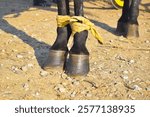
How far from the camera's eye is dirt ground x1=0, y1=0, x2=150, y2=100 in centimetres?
376

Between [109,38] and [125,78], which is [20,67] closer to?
[125,78]

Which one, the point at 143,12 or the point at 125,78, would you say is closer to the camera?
the point at 125,78

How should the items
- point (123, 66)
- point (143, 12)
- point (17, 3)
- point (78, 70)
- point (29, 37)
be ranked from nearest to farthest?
point (78, 70)
point (123, 66)
point (29, 37)
point (143, 12)
point (17, 3)

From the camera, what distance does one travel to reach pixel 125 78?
4074 mm

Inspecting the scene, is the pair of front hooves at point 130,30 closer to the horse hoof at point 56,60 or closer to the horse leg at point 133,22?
the horse leg at point 133,22

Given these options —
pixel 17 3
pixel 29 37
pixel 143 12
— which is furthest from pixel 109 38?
pixel 17 3

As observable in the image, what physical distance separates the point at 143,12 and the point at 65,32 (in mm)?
3177

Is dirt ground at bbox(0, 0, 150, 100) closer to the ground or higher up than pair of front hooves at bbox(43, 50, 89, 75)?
closer to the ground

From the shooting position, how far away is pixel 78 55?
3.99m

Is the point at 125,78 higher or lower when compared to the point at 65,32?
lower

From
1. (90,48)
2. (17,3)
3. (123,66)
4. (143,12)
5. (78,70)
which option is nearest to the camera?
(78,70)

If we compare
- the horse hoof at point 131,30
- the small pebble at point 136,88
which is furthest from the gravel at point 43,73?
the horse hoof at point 131,30

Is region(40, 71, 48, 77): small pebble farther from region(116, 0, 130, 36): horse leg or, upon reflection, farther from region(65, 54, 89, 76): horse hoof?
region(116, 0, 130, 36): horse leg

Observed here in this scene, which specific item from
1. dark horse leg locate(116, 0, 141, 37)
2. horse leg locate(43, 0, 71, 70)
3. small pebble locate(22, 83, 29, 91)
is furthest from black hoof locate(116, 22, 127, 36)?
small pebble locate(22, 83, 29, 91)
